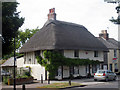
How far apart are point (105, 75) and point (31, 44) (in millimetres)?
13062

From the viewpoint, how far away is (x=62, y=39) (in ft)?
102

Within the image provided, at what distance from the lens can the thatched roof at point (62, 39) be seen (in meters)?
30.3

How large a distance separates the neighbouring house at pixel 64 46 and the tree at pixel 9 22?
1102 centimetres

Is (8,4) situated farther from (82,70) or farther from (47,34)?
(82,70)

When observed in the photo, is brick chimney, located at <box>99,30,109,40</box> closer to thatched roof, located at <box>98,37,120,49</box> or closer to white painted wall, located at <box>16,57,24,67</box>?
thatched roof, located at <box>98,37,120,49</box>

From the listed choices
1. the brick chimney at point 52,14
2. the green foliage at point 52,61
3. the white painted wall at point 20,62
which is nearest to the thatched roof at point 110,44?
the brick chimney at point 52,14

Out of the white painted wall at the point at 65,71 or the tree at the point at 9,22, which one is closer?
the tree at the point at 9,22

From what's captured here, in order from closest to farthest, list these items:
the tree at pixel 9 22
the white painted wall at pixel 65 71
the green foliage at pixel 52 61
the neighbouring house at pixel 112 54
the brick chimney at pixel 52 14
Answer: the tree at pixel 9 22 < the green foliage at pixel 52 61 < the white painted wall at pixel 65 71 < the brick chimney at pixel 52 14 < the neighbouring house at pixel 112 54

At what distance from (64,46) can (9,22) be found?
13789 mm

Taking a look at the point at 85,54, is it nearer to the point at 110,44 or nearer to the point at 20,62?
the point at 110,44

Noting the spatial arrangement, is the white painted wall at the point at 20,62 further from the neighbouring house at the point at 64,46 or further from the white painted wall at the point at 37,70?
the white painted wall at the point at 37,70

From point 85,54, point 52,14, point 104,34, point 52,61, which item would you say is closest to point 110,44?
point 104,34

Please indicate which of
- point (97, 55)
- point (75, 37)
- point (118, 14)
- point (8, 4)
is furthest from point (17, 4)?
point (97, 55)

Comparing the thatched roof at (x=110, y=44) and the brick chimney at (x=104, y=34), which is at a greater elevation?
the brick chimney at (x=104, y=34)
